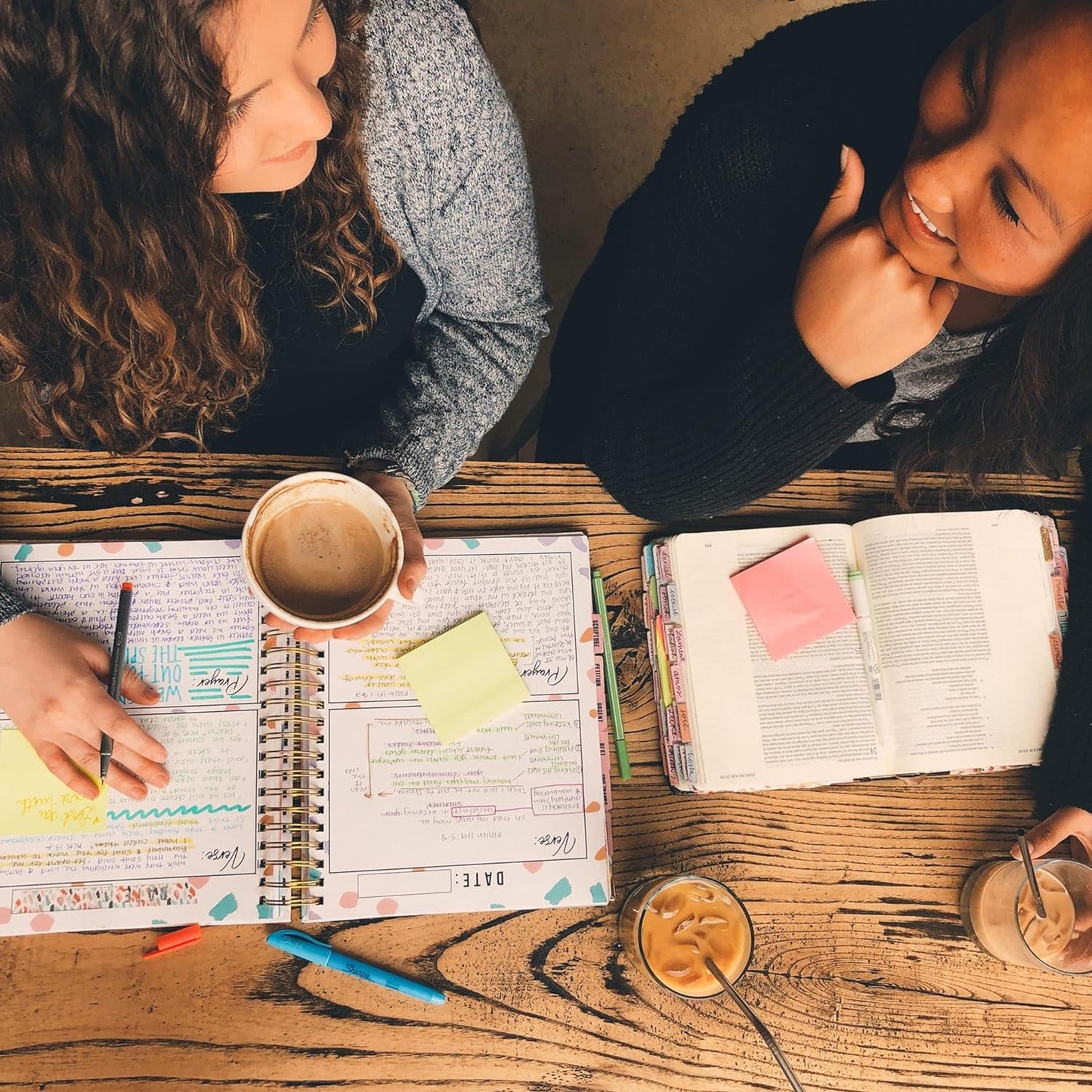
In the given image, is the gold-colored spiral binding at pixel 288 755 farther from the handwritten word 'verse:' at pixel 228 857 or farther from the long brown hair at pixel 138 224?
the long brown hair at pixel 138 224

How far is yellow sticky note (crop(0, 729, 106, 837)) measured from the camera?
0.79 meters

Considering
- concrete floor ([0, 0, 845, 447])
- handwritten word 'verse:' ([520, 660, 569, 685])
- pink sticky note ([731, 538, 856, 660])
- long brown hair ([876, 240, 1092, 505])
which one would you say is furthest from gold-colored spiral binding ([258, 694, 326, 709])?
concrete floor ([0, 0, 845, 447])

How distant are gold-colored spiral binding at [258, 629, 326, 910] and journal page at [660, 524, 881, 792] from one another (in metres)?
0.40

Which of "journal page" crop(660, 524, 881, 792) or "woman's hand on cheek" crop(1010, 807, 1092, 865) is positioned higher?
"journal page" crop(660, 524, 881, 792)

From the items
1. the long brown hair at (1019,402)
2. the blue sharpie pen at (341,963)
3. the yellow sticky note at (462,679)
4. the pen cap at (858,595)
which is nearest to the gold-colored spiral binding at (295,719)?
the yellow sticky note at (462,679)

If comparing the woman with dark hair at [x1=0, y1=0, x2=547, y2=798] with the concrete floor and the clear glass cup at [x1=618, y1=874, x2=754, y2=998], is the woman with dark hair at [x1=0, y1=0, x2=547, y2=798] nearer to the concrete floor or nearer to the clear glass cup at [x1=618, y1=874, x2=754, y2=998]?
the clear glass cup at [x1=618, y1=874, x2=754, y2=998]

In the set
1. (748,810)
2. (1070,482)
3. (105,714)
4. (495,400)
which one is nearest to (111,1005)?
(105,714)

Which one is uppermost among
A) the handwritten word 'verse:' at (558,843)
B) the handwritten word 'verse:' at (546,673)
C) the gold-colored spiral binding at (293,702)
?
the handwritten word 'verse:' at (546,673)

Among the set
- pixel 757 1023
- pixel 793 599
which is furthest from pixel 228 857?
pixel 793 599

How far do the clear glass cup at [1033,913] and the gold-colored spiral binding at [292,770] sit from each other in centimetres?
→ 70

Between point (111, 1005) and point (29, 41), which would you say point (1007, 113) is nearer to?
point (29, 41)

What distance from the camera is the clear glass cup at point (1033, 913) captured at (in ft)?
2.73

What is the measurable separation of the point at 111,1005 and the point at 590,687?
22.3 inches

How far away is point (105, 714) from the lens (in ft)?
2.59
